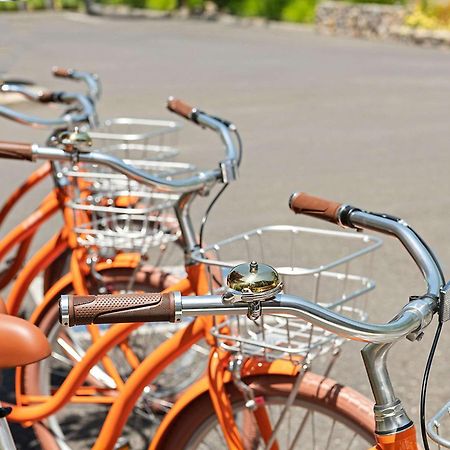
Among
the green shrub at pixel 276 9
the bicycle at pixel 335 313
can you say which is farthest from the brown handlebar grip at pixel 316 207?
the green shrub at pixel 276 9

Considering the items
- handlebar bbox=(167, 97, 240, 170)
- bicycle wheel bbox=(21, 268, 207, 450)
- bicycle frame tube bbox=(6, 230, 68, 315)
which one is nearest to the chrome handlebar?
handlebar bbox=(167, 97, 240, 170)

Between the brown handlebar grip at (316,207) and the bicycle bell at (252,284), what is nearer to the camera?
the bicycle bell at (252,284)

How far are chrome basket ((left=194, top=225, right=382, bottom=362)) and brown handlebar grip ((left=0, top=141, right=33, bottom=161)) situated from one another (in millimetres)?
609

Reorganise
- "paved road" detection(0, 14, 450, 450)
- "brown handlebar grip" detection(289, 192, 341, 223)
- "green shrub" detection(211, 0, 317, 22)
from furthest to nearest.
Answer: "green shrub" detection(211, 0, 317, 22) → "paved road" detection(0, 14, 450, 450) → "brown handlebar grip" detection(289, 192, 341, 223)

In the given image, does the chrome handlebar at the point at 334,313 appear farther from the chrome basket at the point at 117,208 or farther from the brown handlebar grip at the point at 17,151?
the brown handlebar grip at the point at 17,151

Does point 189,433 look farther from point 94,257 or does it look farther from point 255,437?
point 94,257

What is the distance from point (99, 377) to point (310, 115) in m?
7.58

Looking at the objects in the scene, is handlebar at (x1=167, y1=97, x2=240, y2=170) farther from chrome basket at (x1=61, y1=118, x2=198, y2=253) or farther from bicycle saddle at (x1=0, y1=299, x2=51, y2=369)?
bicycle saddle at (x1=0, y1=299, x2=51, y2=369)

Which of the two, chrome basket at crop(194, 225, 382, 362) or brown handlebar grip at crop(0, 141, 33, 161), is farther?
brown handlebar grip at crop(0, 141, 33, 161)

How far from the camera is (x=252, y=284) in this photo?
152cm

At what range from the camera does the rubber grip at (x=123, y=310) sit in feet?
5.07

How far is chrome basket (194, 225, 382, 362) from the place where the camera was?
7.04 feet

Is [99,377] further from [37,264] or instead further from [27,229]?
[27,229]

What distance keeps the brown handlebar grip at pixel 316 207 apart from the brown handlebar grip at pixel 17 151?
928mm
